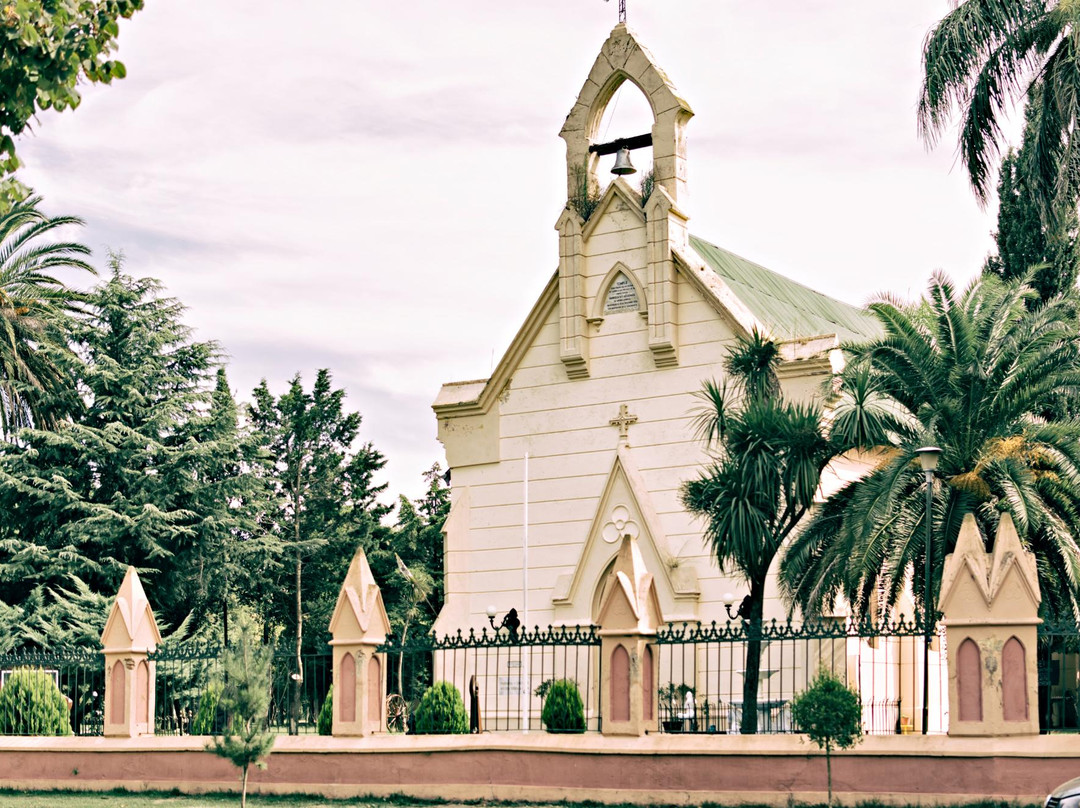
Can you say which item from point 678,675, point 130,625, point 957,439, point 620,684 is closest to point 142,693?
point 130,625

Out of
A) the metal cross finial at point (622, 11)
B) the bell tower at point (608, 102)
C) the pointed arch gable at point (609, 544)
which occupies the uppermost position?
the metal cross finial at point (622, 11)

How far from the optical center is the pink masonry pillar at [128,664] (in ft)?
71.7

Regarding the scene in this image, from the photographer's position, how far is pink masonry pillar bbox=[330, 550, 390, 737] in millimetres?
19922

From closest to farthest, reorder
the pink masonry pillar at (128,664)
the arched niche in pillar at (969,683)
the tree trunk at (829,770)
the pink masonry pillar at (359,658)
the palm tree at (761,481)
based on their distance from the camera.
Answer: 1. the arched niche in pillar at (969,683)
2. the tree trunk at (829,770)
3. the pink masonry pillar at (359,658)
4. the palm tree at (761,481)
5. the pink masonry pillar at (128,664)

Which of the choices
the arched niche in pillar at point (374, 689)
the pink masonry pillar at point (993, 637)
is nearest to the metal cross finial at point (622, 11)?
the arched niche in pillar at point (374, 689)

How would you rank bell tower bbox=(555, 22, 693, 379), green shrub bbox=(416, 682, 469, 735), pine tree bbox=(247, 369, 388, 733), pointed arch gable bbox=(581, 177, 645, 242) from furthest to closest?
pine tree bbox=(247, 369, 388, 733), pointed arch gable bbox=(581, 177, 645, 242), bell tower bbox=(555, 22, 693, 379), green shrub bbox=(416, 682, 469, 735)

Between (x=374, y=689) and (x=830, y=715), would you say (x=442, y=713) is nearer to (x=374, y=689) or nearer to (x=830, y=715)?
(x=374, y=689)

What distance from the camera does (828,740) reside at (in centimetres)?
1603

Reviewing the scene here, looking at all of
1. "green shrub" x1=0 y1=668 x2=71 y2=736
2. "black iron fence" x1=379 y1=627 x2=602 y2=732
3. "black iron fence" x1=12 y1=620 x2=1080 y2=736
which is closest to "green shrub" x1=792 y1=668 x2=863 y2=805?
"black iron fence" x1=12 y1=620 x2=1080 y2=736

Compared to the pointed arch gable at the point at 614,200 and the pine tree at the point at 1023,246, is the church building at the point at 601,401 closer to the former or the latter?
the pointed arch gable at the point at 614,200

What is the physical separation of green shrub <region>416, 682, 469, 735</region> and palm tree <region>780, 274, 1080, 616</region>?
17.8 ft

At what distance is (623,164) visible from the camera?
30969mm

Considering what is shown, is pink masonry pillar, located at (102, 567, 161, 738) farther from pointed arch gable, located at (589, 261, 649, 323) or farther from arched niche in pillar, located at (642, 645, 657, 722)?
pointed arch gable, located at (589, 261, 649, 323)

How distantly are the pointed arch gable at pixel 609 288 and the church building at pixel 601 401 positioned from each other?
0.03 meters
